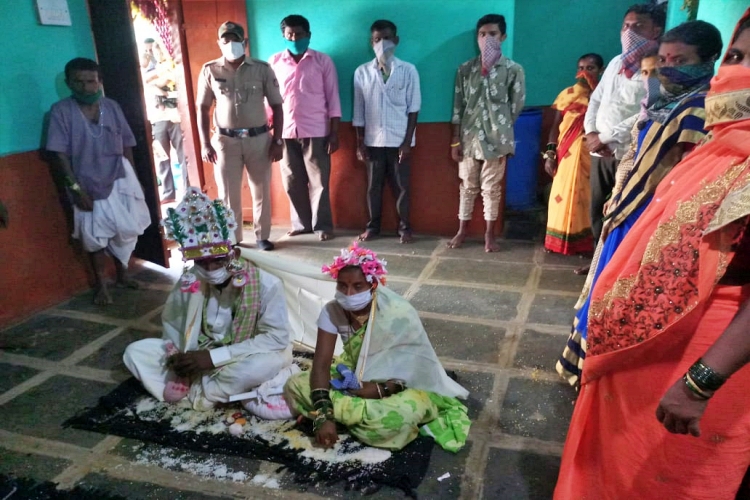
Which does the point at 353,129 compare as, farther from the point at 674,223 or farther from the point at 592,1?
the point at 674,223

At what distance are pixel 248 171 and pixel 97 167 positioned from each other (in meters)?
1.59

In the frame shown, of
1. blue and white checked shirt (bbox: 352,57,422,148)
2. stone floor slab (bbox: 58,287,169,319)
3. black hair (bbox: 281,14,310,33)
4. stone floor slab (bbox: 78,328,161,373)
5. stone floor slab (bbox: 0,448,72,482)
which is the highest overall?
black hair (bbox: 281,14,310,33)

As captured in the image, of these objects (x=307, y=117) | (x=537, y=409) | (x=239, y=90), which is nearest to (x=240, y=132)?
(x=239, y=90)

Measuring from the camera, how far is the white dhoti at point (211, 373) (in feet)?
9.09

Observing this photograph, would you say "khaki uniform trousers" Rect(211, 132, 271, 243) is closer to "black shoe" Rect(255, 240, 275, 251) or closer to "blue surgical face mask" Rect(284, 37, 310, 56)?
"black shoe" Rect(255, 240, 275, 251)

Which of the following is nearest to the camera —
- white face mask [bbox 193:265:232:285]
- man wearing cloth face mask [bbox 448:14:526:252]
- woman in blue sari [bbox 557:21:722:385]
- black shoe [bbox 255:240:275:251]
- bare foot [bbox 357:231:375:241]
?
woman in blue sari [bbox 557:21:722:385]

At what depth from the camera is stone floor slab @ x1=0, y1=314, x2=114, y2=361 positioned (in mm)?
3549

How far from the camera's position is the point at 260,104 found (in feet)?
17.2

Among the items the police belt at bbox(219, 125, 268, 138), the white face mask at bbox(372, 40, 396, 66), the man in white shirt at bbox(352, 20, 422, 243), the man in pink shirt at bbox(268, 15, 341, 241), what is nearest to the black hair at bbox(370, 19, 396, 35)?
the man in white shirt at bbox(352, 20, 422, 243)

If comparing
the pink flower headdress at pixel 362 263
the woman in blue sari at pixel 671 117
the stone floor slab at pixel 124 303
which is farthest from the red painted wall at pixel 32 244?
the woman in blue sari at pixel 671 117

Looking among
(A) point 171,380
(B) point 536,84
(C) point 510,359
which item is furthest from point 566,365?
(B) point 536,84

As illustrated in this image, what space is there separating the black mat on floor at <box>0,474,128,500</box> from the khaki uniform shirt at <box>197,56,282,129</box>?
3.59 m

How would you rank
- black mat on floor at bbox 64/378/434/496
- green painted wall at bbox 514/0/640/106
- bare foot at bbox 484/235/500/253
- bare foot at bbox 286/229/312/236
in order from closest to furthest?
black mat on floor at bbox 64/378/434/496 → bare foot at bbox 484/235/500/253 → bare foot at bbox 286/229/312/236 → green painted wall at bbox 514/0/640/106

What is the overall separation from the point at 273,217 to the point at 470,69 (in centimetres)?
275
